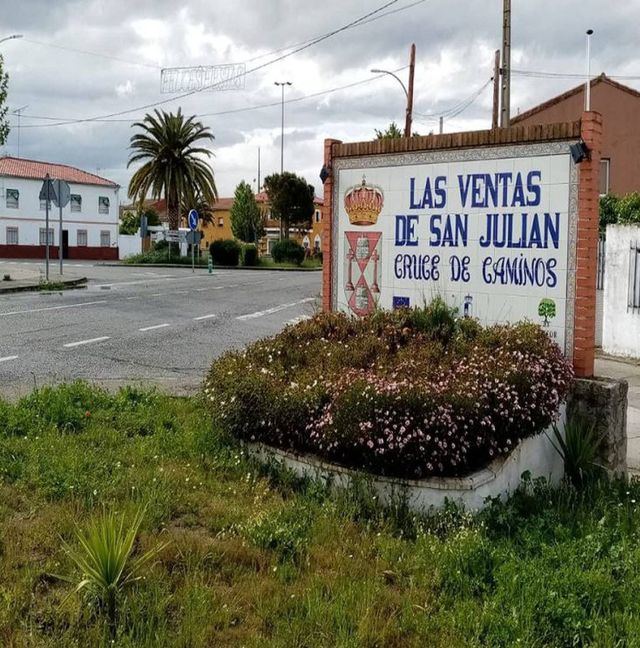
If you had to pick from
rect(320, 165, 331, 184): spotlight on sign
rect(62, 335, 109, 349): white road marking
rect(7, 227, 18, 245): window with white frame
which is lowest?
rect(62, 335, 109, 349): white road marking

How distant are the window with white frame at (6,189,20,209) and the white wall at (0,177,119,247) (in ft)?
0.79

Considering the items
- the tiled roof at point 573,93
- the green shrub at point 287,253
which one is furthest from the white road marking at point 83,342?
the green shrub at point 287,253

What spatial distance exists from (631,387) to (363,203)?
5.02 metres

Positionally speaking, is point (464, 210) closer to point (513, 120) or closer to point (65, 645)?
point (65, 645)

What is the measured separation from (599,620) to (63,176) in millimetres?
72534

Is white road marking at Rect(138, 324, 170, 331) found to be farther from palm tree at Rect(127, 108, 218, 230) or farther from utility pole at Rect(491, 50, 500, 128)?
palm tree at Rect(127, 108, 218, 230)

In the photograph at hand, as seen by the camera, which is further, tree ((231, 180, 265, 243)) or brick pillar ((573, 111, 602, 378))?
tree ((231, 180, 265, 243))

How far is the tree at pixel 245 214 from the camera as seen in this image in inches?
3620

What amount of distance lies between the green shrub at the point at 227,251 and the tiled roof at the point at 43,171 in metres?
20.2

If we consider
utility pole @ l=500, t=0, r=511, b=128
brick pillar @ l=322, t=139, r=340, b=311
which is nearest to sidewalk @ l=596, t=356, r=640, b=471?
brick pillar @ l=322, t=139, r=340, b=311

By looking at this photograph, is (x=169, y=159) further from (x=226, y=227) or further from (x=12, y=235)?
(x=226, y=227)

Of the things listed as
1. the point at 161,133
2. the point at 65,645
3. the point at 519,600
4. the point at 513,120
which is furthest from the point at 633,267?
the point at 161,133

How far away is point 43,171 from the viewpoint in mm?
70750

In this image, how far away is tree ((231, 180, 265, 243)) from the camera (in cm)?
9194
